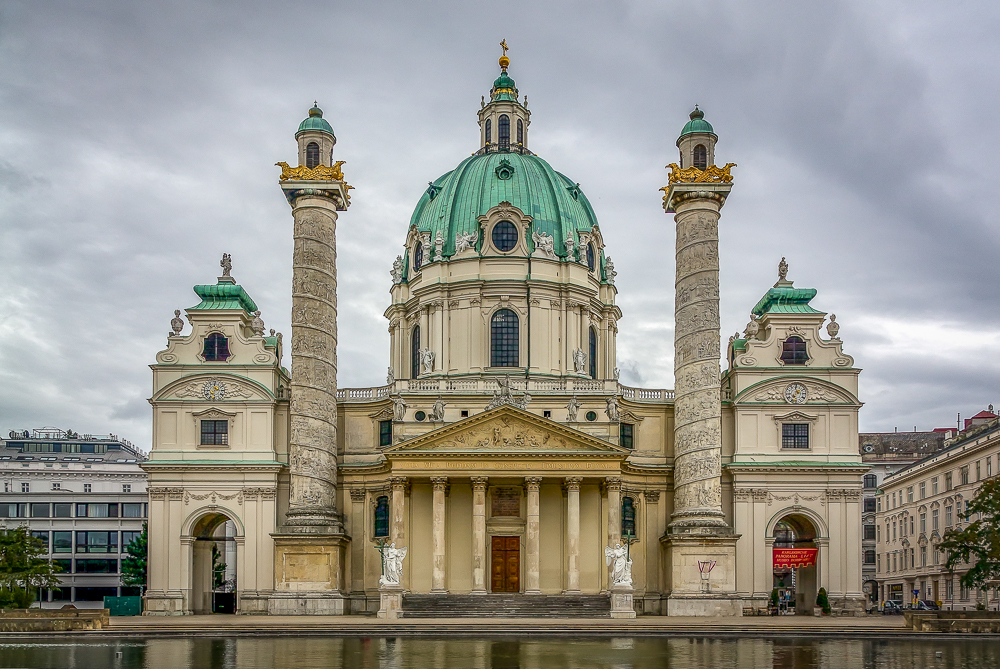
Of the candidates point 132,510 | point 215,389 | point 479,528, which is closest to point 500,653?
point 479,528

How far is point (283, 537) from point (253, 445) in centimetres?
Result: 761

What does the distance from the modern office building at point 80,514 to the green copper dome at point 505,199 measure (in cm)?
3515

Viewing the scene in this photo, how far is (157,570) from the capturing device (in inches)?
2502

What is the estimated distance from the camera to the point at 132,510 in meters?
92.8

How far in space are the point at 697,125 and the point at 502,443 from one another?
19685mm

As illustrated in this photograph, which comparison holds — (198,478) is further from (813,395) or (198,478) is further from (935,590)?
(935,590)

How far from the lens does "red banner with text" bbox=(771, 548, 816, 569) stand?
6228 centimetres

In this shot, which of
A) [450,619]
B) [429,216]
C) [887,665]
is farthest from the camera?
[429,216]

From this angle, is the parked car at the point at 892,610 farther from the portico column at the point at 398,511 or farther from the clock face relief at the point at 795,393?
the portico column at the point at 398,511

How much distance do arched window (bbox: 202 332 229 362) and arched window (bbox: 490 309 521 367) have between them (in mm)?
15762

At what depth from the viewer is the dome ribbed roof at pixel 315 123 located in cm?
6272

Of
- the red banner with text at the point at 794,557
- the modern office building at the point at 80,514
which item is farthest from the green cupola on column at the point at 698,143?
the modern office building at the point at 80,514

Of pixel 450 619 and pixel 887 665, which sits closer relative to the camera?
pixel 887 665

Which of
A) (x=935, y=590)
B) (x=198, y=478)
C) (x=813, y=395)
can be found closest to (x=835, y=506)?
(x=813, y=395)
